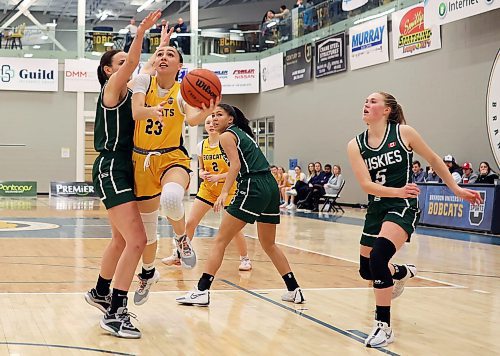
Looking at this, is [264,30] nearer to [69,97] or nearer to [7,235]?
[69,97]

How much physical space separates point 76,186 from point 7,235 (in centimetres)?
1525

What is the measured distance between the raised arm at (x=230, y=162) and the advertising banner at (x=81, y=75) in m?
20.9

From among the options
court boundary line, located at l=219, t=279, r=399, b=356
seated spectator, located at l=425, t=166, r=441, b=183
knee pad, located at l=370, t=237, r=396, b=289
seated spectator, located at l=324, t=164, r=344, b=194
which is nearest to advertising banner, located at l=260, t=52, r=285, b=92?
seated spectator, located at l=324, t=164, r=344, b=194

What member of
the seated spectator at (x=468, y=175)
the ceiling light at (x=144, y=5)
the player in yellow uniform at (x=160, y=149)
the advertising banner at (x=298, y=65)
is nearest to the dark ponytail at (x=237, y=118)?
the player in yellow uniform at (x=160, y=149)

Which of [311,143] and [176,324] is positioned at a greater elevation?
[311,143]

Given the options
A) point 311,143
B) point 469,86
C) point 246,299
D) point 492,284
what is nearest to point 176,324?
point 246,299

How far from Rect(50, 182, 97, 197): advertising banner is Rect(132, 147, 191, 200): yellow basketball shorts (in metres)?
21.3

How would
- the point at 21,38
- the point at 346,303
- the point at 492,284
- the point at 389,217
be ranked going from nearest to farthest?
the point at 389,217, the point at 346,303, the point at 492,284, the point at 21,38

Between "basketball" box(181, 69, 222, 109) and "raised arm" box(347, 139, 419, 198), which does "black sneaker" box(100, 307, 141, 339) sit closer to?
"basketball" box(181, 69, 222, 109)

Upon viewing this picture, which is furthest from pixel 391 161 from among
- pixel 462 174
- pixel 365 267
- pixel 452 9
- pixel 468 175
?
pixel 452 9

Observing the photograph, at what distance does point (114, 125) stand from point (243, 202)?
4.47 ft

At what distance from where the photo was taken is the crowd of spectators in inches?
555

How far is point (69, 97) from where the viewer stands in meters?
26.9

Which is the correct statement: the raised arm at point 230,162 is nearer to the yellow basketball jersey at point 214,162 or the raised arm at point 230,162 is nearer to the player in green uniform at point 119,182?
the player in green uniform at point 119,182
